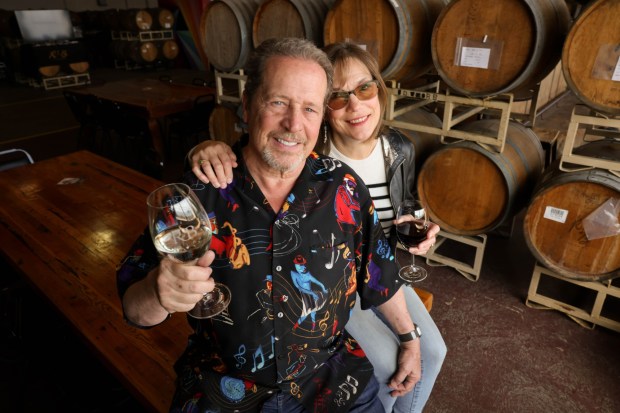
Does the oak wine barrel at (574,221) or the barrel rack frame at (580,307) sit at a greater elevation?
the oak wine barrel at (574,221)

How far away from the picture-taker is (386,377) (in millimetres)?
1747

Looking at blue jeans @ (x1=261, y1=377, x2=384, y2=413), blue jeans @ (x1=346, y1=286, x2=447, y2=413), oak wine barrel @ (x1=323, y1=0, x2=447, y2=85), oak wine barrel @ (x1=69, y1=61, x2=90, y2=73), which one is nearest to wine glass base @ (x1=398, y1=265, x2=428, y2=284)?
blue jeans @ (x1=346, y1=286, x2=447, y2=413)

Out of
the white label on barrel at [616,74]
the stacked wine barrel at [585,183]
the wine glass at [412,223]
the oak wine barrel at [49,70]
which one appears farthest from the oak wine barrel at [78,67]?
the white label on barrel at [616,74]

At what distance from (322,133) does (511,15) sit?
1.43 meters

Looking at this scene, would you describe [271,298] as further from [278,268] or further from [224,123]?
[224,123]

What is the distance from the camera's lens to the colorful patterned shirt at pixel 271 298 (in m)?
1.35

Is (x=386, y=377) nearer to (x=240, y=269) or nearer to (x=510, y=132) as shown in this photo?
(x=240, y=269)

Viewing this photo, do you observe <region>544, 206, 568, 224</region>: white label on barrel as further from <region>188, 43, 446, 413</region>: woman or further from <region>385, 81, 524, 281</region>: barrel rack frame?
<region>188, 43, 446, 413</region>: woman

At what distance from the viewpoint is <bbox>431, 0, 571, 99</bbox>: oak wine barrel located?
255 cm

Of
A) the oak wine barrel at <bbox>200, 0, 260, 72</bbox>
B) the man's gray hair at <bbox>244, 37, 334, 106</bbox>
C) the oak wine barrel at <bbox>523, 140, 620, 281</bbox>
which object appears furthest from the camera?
the oak wine barrel at <bbox>200, 0, 260, 72</bbox>

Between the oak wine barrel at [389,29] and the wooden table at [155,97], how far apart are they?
3.66m

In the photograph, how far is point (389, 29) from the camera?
308cm

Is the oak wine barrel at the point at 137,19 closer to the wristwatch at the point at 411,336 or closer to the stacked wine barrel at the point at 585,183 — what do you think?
the stacked wine barrel at the point at 585,183

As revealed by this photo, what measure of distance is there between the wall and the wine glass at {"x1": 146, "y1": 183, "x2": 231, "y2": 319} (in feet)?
65.6
